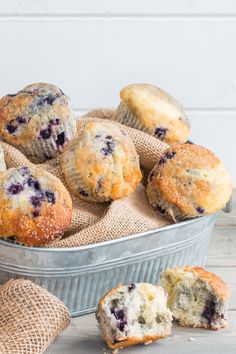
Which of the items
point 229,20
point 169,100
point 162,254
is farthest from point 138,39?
point 162,254

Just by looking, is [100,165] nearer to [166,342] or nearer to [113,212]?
[113,212]

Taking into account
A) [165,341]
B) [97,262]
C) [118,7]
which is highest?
[118,7]

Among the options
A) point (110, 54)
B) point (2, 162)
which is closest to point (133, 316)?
point (2, 162)

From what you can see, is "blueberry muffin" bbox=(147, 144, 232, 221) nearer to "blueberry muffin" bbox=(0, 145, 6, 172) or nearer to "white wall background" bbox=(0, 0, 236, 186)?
"blueberry muffin" bbox=(0, 145, 6, 172)

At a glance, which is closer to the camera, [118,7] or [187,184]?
[187,184]

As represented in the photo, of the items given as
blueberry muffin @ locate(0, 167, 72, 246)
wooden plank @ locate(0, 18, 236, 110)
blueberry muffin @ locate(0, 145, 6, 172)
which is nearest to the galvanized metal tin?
blueberry muffin @ locate(0, 167, 72, 246)

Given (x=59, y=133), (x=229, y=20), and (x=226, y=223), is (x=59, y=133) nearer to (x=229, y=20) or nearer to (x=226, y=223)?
(x=226, y=223)
